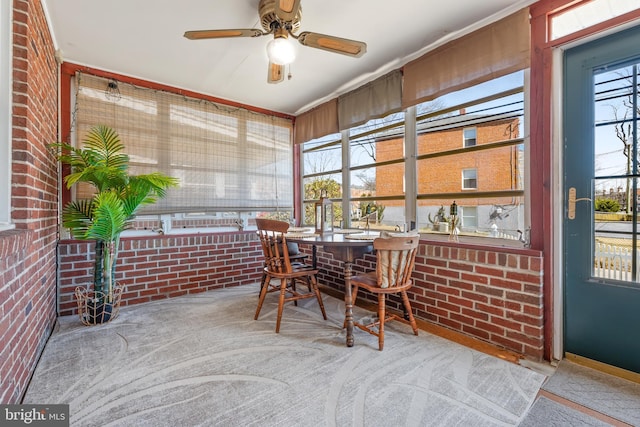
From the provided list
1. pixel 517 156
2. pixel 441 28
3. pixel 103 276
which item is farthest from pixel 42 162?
pixel 517 156

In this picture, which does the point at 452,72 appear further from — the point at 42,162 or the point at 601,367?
the point at 42,162

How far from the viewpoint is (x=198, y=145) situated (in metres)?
3.54

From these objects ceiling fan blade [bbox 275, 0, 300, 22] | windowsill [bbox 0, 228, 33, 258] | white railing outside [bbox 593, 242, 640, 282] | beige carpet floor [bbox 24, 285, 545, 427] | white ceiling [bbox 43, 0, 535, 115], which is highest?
white ceiling [bbox 43, 0, 535, 115]

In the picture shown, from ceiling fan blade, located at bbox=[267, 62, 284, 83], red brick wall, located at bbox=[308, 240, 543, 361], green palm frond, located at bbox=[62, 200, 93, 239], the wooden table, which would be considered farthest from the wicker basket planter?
red brick wall, located at bbox=[308, 240, 543, 361]

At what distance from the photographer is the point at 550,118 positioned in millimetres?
1918

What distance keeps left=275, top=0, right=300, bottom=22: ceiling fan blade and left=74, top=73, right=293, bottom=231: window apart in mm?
2174

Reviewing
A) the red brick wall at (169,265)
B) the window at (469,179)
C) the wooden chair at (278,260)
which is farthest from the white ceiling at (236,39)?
the red brick wall at (169,265)

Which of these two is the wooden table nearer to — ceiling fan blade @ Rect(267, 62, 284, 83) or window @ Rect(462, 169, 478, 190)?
window @ Rect(462, 169, 478, 190)

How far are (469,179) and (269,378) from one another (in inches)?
83.8

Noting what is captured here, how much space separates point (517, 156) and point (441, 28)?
1171 millimetres

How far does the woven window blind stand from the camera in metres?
3.05

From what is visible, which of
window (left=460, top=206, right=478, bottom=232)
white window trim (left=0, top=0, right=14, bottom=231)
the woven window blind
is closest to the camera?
white window trim (left=0, top=0, right=14, bottom=231)

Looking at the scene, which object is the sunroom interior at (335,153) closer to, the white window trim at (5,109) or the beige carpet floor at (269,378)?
the white window trim at (5,109)

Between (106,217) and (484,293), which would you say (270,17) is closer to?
(106,217)
